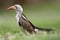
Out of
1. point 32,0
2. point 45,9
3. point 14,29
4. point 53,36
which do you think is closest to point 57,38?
point 53,36

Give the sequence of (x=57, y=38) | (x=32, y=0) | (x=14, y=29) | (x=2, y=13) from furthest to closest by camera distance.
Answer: (x=32, y=0) → (x=2, y=13) → (x=14, y=29) → (x=57, y=38)

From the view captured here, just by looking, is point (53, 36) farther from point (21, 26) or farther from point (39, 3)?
point (39, 3)

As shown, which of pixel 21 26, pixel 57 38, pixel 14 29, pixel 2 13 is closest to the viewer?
pixel 57 38

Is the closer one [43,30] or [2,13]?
[43,30]

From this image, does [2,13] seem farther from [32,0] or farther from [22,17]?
[22,17]

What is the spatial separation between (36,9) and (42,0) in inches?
109

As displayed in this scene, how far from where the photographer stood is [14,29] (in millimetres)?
15992

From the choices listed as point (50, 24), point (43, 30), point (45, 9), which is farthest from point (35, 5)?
point (43, 30)

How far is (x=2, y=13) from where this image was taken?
2527 cm

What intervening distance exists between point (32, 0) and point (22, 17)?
1431cm

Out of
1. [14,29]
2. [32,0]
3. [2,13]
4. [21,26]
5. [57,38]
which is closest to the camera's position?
[57,38]

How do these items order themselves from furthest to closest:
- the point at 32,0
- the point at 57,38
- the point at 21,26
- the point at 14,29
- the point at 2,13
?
the point at 32,0 < the point at 2,13 < the point at 14,29 < the point at 21,26 < the point at 57,38

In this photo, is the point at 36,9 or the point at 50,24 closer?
the point at 50,24

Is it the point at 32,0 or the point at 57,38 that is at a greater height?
the point at 32,0
